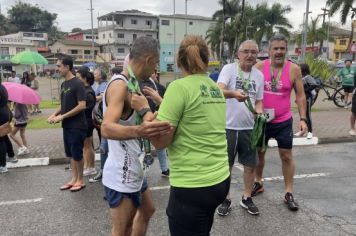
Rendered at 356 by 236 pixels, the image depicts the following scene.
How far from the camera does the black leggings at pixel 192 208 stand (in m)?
2.16

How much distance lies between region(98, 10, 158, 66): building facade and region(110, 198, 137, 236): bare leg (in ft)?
202

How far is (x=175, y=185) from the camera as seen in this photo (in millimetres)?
2205

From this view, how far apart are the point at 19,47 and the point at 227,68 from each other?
72.0 meters

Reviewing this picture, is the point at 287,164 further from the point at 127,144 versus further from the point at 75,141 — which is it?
the point at 75,141

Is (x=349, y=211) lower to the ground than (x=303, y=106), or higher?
lower

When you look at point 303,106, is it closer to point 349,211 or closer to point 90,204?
point 349,211

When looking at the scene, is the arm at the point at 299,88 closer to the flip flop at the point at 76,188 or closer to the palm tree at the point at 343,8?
the flip flop at the point at 76,188

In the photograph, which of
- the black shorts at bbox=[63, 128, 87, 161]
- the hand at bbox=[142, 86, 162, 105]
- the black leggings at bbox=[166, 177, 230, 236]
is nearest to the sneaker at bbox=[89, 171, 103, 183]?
the black shorts at bbox=[63, 128, 87, 161]

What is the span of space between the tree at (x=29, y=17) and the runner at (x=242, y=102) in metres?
98.0

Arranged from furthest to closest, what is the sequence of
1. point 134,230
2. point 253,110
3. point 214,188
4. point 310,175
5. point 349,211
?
point 310,175, point 349,211, point 253,110, point 134,230, point 214,188

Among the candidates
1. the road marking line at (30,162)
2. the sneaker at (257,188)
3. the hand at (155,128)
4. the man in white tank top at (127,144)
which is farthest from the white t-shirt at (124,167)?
the road marking line at (30,162)

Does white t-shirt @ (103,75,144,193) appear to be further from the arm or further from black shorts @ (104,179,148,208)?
the arm

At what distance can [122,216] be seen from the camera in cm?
257

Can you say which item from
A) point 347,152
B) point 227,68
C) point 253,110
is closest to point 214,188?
point 253,110
